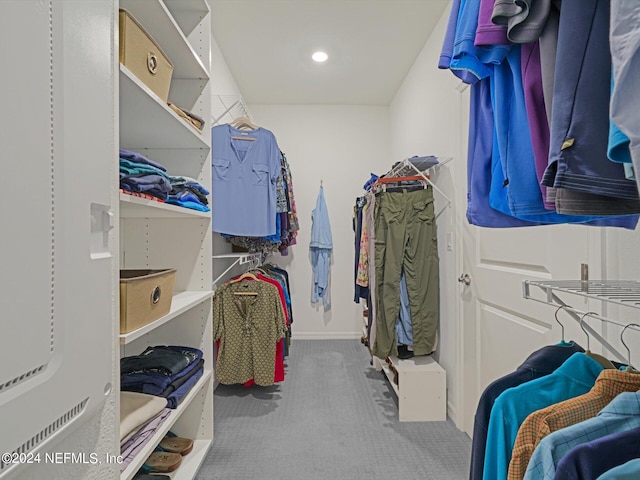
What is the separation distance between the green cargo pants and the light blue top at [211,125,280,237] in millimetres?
793

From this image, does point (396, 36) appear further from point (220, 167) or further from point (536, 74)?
point (536, 74)

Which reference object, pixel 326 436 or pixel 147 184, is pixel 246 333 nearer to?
pixel 326 436

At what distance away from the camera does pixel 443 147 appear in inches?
98.7

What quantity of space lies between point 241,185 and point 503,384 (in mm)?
2060

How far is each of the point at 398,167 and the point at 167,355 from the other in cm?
199

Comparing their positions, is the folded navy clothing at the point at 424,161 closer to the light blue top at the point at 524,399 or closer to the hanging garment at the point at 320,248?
the hanging garment at the point at 320,248

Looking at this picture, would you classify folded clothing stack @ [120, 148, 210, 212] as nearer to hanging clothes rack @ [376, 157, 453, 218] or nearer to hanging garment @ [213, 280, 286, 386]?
hanging garment @ [213, 280, 286, 386]

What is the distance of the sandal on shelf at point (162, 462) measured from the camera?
5.04 feet

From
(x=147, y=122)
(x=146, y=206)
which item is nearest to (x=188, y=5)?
(x=147, y=122)

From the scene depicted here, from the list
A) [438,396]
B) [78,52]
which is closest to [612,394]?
[78,52]

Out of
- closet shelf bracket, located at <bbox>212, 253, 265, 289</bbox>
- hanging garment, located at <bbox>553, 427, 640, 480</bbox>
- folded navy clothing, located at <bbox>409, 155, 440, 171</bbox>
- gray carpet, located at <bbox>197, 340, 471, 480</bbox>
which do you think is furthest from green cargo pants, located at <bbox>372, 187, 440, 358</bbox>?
hanging garment, located at <bbox>553, 427, 640, 480</bbox>

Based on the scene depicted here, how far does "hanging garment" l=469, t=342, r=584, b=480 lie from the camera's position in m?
0.83

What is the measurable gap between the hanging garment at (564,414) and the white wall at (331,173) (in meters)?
3.55

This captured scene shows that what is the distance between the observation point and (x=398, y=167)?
2.68 meters
